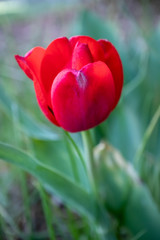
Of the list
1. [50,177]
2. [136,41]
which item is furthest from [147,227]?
[136,41]

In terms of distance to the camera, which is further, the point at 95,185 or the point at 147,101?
the point at 147,101

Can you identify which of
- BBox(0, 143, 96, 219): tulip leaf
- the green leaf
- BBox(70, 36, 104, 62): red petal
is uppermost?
BBox(70, 36, 104, 62): red petal

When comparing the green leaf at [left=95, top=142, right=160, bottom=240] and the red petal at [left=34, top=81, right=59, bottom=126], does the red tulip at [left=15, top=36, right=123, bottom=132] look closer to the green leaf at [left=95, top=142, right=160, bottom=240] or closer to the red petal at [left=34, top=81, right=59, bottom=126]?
the red petal at [left=34, top=81, right=59, bottom=126]

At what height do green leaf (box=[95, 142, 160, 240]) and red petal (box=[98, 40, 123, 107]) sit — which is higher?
red petal (box=[98, 40, 123, 107])

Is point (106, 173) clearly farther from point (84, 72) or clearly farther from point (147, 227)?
point (84, 72)

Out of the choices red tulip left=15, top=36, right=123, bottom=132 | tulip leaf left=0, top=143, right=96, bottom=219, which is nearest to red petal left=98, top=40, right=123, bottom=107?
red tulip left=15, top=36, right=123, bottom=132

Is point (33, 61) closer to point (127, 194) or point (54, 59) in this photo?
point (54, 59)

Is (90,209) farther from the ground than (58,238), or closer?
farther from the ground

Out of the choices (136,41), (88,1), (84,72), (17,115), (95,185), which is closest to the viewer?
(84,72)
